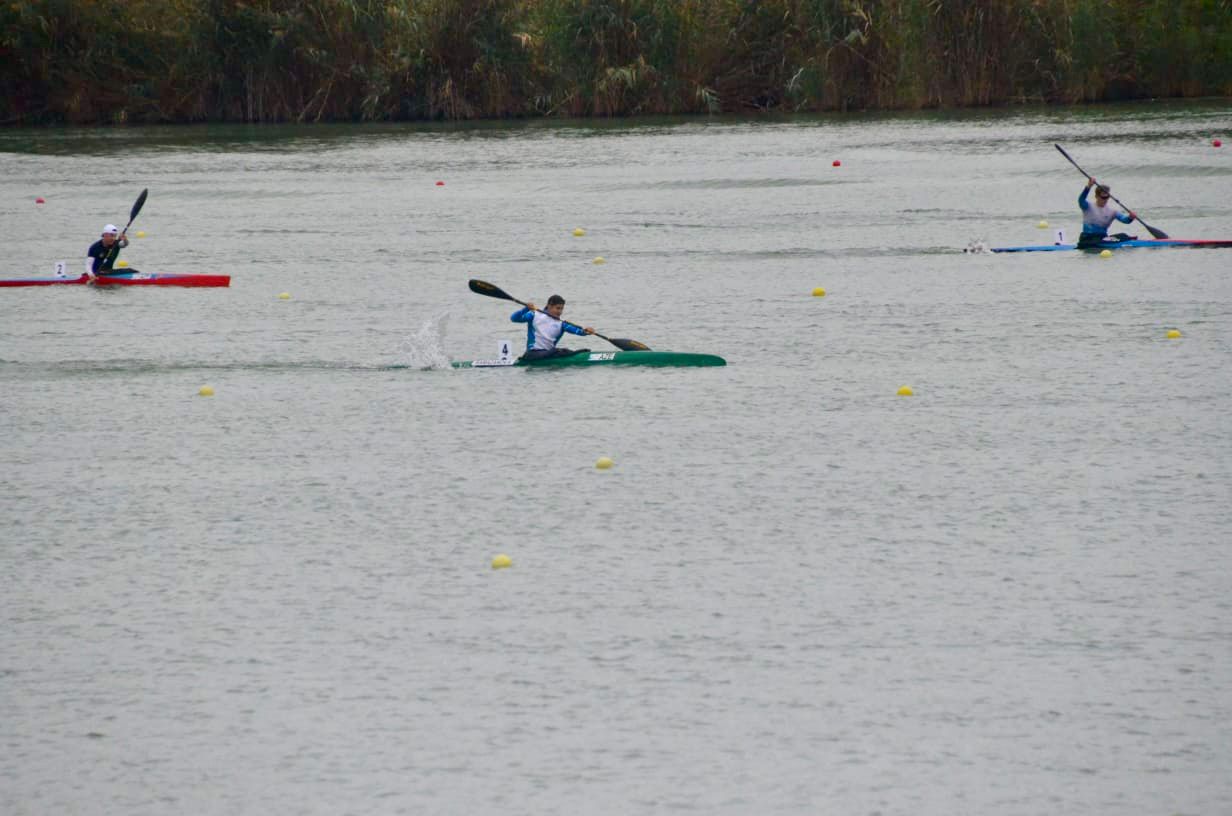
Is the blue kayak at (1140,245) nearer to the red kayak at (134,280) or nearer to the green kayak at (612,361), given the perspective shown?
the green kayak at (612,361)

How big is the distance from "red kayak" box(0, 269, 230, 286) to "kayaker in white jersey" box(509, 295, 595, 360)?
8089mm

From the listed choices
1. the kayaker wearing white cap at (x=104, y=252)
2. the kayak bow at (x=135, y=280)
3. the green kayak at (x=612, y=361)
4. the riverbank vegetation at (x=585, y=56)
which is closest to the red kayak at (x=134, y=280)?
the kayak bow at (x=135, y=280)

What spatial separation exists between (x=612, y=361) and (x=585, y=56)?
39.6 m

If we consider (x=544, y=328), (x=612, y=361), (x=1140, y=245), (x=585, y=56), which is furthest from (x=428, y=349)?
(x=585, y=56)

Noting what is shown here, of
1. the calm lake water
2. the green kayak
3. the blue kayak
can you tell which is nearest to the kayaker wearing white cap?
the calm lake water

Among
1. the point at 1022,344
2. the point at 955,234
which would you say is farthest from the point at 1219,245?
the point at 1022,344

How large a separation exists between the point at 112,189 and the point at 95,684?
3272cm

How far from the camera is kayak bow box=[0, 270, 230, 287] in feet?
83.3

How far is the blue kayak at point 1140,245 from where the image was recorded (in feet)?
84.7

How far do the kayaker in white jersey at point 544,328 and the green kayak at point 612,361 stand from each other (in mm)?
81

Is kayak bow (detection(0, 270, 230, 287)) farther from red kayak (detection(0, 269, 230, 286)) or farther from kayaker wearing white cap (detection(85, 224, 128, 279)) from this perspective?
kayaker wearing white cap (detection(85, 224, 128, 279))

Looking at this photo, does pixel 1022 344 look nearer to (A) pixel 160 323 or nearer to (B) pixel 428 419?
(B) pixel 428 419

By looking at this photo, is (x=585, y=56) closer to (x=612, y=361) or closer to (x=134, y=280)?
(x=134, y=280)

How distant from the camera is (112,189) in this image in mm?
41000
